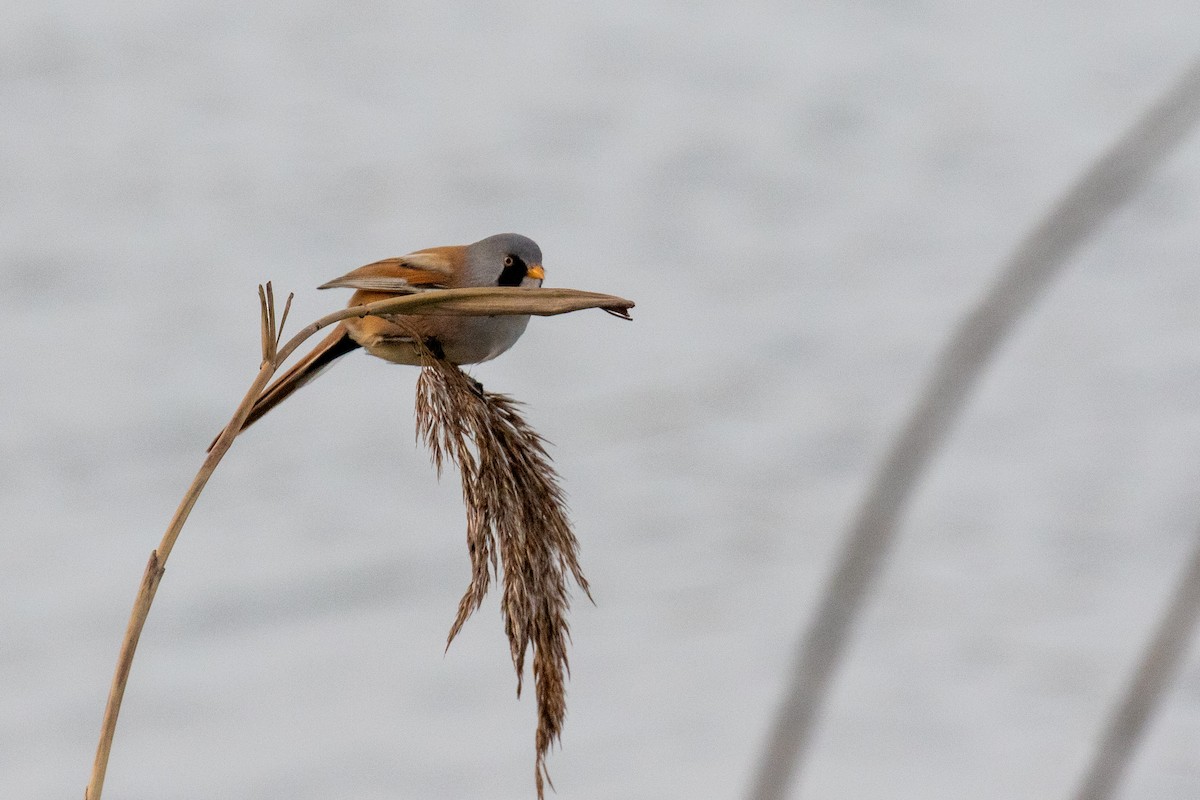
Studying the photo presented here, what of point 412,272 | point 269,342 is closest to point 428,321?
point 412,272

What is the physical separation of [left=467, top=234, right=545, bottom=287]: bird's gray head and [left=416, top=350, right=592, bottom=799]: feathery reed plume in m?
0.38

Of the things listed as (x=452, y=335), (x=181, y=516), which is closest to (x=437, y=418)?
(x=452, y=335)

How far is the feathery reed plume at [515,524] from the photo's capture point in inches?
60.4

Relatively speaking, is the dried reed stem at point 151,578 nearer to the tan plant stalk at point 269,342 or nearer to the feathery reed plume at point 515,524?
the tan plant stalk at point 269,342

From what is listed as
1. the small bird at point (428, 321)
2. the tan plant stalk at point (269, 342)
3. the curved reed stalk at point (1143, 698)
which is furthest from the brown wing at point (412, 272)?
the curved reed stalk at point (1143, 698)

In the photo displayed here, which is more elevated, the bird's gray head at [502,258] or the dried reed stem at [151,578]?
the bird's gray head at [502,258]

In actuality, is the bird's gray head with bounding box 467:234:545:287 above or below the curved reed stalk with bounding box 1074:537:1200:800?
above

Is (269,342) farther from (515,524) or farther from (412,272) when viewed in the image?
(412,272)

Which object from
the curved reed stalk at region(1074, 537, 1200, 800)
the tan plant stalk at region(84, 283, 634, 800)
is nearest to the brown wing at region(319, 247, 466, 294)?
the tan plant stalk at region(84, 283, 634, 800)

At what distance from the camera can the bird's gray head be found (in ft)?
6.77

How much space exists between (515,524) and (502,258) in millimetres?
614

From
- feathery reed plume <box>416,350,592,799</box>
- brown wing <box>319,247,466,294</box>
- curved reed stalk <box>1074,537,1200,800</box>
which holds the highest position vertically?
brown wing <box>319,247,466,294</box>

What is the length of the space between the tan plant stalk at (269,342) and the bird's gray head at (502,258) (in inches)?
29.5

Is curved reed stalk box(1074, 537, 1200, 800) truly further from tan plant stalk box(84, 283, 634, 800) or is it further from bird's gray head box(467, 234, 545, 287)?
bird's gray head box(467, 234, 545, 287)
